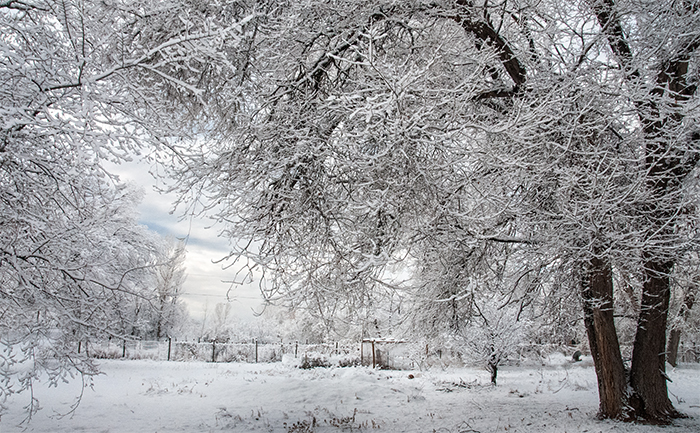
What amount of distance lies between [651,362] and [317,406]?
6393 millimetres

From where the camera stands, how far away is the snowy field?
6.76m

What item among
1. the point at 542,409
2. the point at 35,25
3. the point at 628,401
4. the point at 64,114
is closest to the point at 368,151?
the point at 64,114

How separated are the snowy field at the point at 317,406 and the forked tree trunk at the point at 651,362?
1.07 ft

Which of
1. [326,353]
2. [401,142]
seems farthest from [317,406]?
[326,353]

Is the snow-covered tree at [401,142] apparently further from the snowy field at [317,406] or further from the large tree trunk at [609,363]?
the snowy field at [317,406]

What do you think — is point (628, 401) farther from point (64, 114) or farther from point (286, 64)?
point (64, 114)

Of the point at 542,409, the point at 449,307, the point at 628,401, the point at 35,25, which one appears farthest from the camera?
the point at 542,409

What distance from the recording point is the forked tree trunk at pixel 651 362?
630 centimetres

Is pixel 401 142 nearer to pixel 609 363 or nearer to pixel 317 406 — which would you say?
pixel 609 363

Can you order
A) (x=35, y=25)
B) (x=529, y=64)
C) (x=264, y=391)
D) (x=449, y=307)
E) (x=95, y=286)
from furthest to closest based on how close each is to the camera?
(x=264, y=391)
(x=449, y=307)
(x=529, y=64)
(x=95, y=286)
(x=35, y=25)

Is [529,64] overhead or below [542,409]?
overhead

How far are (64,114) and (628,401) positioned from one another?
813 centimetres

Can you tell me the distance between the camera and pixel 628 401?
253 inches

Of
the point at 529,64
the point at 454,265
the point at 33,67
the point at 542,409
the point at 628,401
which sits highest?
the point at 529,64
